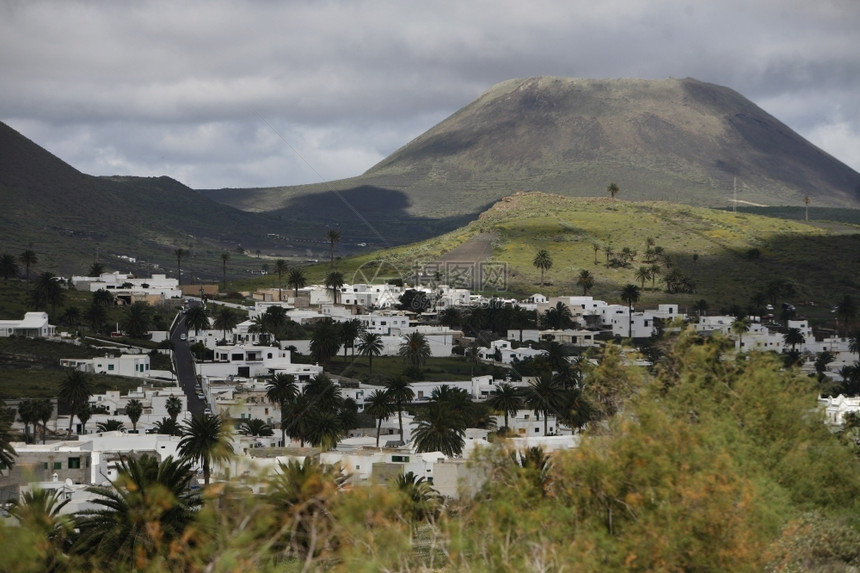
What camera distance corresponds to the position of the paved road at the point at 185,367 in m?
78.9

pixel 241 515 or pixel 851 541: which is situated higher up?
pixel 241 515

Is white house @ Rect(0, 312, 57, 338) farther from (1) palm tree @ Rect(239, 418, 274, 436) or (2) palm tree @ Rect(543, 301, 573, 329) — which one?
(2) palm tree @ Rect(543, 301, 573, 329)

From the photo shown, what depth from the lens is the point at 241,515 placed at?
1702 centimetres

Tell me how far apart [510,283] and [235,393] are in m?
70.9

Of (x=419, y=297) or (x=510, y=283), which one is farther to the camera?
(x=510, y=283)

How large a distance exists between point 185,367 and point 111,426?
79.2ft

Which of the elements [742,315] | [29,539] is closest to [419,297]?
[742,315]

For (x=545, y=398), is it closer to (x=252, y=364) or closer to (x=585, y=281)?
(x=252, y=364)

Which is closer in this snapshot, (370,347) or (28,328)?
(370,347)

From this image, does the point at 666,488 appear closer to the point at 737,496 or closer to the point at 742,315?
the point at 737,496

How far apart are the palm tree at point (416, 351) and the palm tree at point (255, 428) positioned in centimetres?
2559

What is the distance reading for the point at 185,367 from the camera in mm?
93000

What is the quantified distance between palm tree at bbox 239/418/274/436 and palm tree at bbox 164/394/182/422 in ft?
13.5

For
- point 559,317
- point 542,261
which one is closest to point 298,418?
point 559,317
